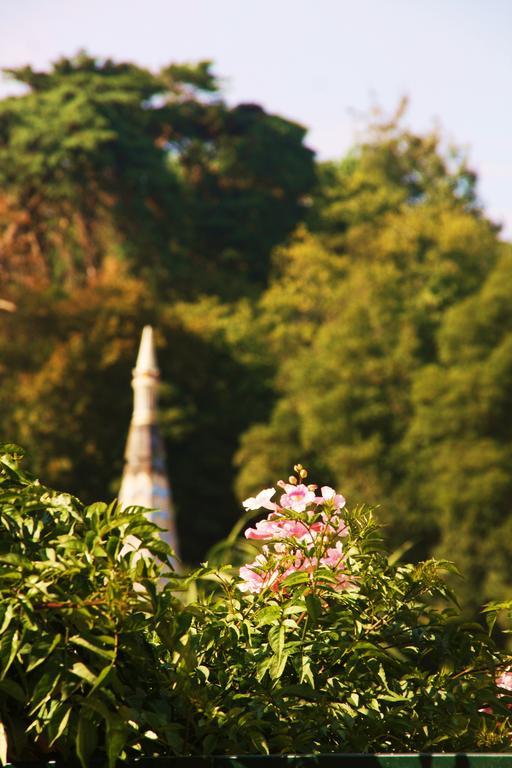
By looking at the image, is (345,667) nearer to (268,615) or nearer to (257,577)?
(268,615)

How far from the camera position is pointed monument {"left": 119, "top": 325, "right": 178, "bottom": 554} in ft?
24.5

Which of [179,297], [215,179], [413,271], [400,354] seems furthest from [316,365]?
[215,179]

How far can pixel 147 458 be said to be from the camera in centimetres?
769

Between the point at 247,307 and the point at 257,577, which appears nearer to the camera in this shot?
the point at 257,577

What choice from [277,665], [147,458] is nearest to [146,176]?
[147,458]

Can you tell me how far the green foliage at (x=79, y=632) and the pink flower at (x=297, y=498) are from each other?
675mm

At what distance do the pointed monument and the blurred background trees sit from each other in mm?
18399

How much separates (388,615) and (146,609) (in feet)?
1.90

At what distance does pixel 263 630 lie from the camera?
2338 mm

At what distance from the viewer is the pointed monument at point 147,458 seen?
748cm

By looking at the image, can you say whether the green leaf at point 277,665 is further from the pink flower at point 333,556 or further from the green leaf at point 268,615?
the pink flower at point 333,556

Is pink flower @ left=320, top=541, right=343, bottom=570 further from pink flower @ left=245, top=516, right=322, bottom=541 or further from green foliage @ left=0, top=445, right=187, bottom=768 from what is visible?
green foliage @ left=0, top=445, right=187, bottom=768

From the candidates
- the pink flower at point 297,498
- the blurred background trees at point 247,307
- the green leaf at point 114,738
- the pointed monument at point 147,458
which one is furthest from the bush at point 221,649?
the blurred background trees at point 247,307

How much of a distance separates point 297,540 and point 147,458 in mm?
5143
